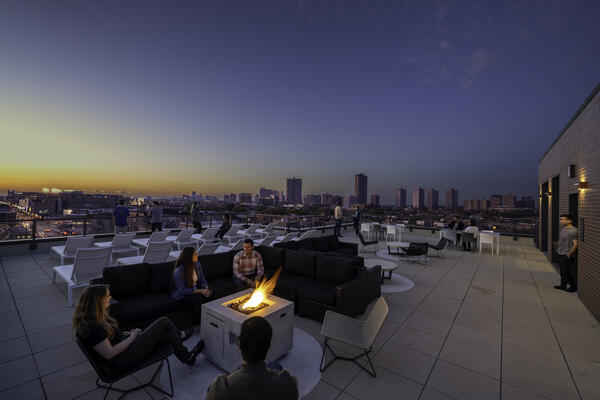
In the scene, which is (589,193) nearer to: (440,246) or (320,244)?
(440,246)

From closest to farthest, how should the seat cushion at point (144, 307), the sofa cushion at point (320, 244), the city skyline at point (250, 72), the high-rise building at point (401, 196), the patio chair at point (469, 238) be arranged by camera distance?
the seat cushion at point (144, 307), the sofa cushion at point (320, 244), the city skyline at point (250, 72), the patio chair at point (469, 238), the high-rise building at point (401, 196)

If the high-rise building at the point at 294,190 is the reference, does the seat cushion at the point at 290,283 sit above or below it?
below

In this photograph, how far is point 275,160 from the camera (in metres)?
22.1

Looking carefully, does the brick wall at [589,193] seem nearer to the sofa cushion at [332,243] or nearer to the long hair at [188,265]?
the sofa cushion at [332,243]

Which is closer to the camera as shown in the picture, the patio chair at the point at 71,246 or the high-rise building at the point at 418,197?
the patio chair at the point at 71,246

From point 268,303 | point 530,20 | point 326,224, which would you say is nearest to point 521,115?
point 530,20

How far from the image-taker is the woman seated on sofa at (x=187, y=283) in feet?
9.98

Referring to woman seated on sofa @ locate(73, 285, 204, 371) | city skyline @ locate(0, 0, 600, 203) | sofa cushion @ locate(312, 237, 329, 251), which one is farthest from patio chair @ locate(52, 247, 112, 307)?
city skyline @ locate(0, 0, 600, 203)

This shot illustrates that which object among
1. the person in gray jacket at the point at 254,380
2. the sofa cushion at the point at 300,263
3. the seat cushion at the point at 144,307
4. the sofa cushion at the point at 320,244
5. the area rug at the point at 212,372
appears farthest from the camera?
the sofa cushion at the point at 320,244

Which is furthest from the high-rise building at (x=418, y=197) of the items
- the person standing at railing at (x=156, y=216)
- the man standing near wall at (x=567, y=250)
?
the person standing at railing at (x=156, y=216)

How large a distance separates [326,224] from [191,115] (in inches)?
378

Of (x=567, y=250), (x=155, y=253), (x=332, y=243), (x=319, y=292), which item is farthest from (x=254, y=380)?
(x=567, y=250)

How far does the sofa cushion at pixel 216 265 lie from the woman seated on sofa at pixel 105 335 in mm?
1908

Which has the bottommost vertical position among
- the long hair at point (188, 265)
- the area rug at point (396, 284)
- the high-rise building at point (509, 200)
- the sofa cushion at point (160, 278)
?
the area rug at point (396, 284)
